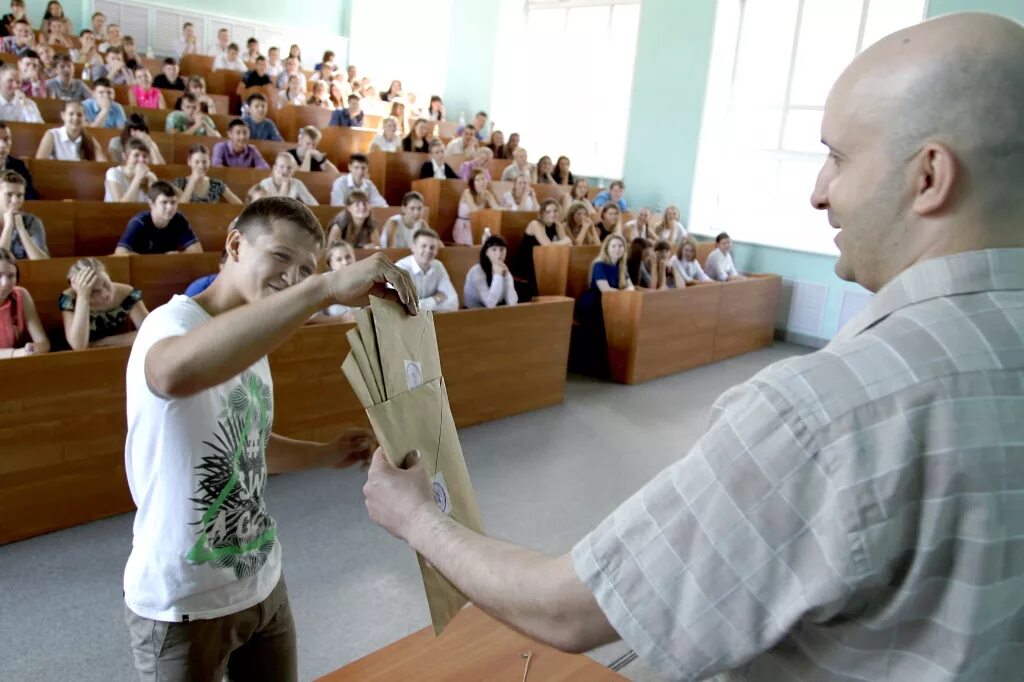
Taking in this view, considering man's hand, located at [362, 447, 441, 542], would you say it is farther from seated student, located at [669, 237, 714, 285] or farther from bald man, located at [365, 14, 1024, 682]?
seated student, located at [669, 237, 714, 285]

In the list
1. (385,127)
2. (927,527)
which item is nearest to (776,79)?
(385,127)

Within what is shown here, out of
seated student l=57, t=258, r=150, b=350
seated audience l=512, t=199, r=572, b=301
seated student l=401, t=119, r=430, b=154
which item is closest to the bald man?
seated student l=57, t=258, r=150, b=350

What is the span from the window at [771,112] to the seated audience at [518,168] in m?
1.98

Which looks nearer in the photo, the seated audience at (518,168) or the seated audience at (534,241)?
the seated audience at (534,241)

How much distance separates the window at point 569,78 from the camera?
1067 centimetres

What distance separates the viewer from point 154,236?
445cm

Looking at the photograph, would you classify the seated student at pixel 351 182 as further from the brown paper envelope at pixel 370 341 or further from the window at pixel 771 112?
the brown paper envelope at pixel 370 341

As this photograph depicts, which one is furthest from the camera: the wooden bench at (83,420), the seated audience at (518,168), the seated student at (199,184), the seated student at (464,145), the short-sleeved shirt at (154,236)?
the seated student at (464,145)

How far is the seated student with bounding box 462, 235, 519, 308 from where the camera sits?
5195mm

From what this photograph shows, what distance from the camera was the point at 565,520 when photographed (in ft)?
11.9

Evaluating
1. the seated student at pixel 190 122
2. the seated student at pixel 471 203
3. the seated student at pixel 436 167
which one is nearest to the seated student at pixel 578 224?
the seated student at pixel 471 203

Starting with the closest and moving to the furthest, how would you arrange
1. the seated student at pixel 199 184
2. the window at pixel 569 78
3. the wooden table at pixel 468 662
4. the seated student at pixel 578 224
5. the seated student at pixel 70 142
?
the wooden table at pixel 468 662
the seated student at pixel 199 184
the seated student at pixel 70 142
the seated student at pixel 578 224
the window at pixel 569 78

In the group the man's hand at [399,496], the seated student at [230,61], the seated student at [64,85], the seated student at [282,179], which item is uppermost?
the seated student at [230,61]

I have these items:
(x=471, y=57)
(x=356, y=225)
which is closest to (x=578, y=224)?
(x=356, y=225)
